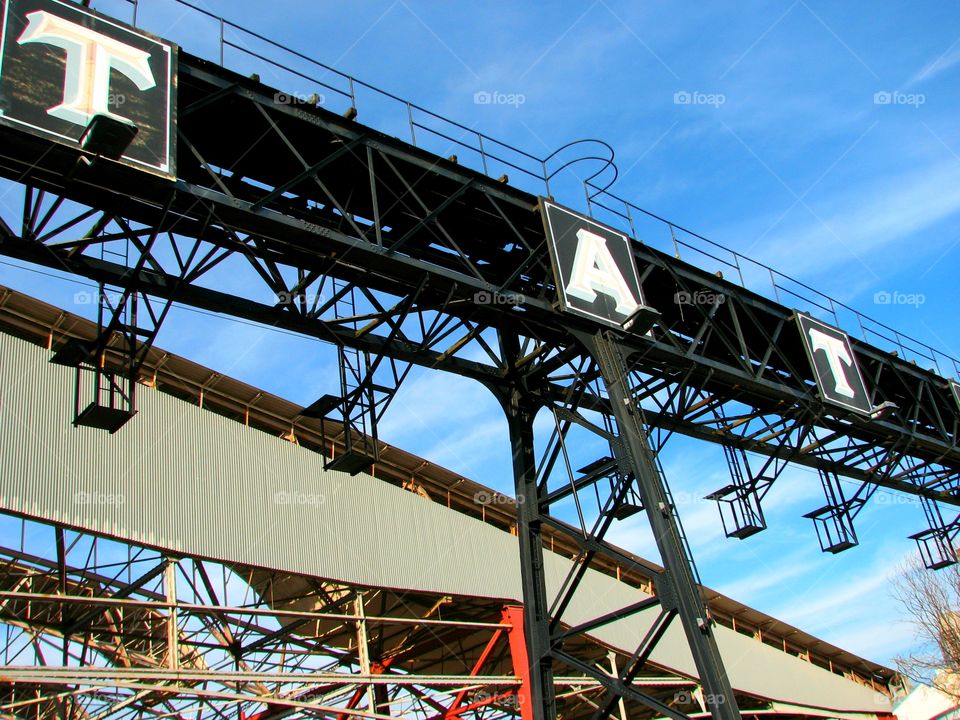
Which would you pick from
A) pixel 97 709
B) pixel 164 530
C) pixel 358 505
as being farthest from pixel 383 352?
pixel 97 709

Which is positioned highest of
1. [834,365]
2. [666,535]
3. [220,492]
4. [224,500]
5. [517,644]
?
[834,365]

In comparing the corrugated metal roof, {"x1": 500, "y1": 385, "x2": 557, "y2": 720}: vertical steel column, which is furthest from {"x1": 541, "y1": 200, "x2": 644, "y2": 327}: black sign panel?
the corrugated metal roof

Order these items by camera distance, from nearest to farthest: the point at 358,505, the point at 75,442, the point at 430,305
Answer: the point at 430,305, the point at 75,442, the point at 358,505

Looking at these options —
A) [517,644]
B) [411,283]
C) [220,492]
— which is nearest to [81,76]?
[411,283]

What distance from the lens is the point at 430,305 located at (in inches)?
502

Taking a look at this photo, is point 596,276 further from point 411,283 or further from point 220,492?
point 220,492

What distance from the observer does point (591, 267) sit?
1345 centimetres

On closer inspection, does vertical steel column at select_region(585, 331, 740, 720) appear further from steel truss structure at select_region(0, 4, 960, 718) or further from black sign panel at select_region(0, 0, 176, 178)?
black sign panel at select_region(0, 0, 176, 178)

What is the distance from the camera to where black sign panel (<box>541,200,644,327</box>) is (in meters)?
12.9

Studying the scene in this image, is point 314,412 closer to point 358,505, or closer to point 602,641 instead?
point 358,505

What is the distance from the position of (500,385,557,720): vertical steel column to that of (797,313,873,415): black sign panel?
697cm

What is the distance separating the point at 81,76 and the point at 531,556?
8.16 m

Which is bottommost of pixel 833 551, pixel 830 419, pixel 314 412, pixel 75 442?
pixel 833 551

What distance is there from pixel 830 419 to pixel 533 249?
850 cm
